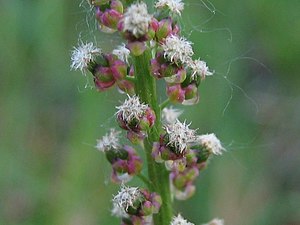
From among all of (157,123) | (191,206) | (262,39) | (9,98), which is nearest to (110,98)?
(9,98)

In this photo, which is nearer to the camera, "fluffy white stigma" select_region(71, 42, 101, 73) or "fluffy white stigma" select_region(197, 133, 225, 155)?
"fluffy white stigma" select_region(71, 42, 101, 73)

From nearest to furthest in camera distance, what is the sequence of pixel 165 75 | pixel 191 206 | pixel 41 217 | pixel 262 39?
1. pixel 165 75
2. pixel 41 217
3. pixel 191 206
4. pixel 262 39

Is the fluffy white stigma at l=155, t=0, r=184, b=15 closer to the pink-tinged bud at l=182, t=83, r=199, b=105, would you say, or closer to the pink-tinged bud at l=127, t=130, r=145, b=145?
the pink-tinged bud at l=182, t=83, r=199, b=105

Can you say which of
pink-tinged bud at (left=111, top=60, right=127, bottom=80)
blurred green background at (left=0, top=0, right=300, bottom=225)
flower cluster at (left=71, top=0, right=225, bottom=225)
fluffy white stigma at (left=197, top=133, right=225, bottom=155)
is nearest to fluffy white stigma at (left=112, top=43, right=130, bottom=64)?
flower cluster at (left=71, top=0, right=225, bottom=225)

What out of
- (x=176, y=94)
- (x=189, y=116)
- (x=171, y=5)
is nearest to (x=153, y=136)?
(x=176, y=94)

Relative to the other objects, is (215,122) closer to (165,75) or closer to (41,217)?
(41,217)

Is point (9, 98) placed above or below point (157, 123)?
above

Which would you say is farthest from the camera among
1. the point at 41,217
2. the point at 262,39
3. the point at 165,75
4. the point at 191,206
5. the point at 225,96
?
the point at 262,39
